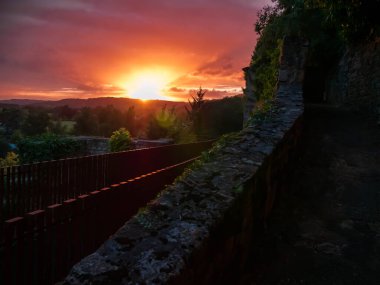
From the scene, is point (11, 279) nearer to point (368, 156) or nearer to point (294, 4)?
point (368, 156)

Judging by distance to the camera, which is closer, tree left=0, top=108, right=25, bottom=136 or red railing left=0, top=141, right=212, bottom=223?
red railing left=0, top=141, right=212, bottom=223

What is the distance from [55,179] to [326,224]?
4350 mm

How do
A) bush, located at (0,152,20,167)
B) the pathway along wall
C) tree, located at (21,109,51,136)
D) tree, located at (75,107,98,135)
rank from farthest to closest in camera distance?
tree, located at (21,109,51,136), tree, located at (75,107,98,135), bush, located at (0,152,20,167), the pathway along wall

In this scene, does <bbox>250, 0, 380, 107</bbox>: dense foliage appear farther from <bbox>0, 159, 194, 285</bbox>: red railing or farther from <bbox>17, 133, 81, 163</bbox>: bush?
<bbox>17, 133, 81, 163</bbox>: bush

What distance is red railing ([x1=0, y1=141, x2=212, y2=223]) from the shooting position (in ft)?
18.4

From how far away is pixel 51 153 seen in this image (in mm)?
16500

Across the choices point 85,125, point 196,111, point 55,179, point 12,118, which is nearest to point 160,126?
point 196,111

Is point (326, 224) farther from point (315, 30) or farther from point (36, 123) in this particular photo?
point (36, 123)

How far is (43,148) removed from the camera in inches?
635

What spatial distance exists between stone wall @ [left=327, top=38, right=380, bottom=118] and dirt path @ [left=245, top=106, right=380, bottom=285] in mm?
3112

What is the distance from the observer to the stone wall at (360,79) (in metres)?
9.15

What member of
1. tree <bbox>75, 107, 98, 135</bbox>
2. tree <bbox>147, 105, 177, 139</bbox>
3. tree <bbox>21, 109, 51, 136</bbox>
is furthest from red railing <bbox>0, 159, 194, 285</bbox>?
tree <bbox>21, 109, 51, 136</bbox>

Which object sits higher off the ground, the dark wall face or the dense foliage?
the dense foliage

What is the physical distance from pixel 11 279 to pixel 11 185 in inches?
114
